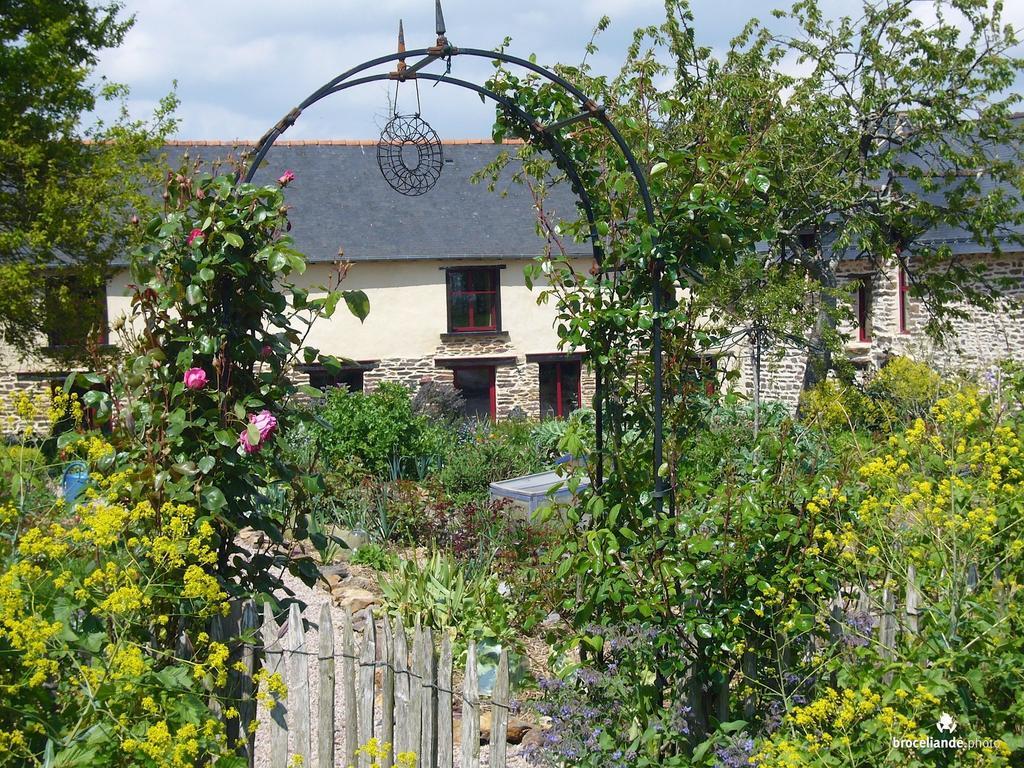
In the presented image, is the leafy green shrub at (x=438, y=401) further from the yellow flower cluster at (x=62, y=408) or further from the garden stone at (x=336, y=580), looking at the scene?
the yellow flower cluster at (x=62, y=408)

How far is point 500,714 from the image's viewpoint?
3.32 metres

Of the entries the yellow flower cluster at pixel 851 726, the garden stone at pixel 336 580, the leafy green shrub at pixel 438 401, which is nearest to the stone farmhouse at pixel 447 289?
the leafy green shrub at pixel 438 401

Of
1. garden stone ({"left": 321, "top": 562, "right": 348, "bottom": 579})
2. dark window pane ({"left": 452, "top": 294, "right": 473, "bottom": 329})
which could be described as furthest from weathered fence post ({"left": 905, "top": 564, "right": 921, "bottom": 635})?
dark window pane ({"left": 452, "top": 294, "right": 473, "bottom": 329})

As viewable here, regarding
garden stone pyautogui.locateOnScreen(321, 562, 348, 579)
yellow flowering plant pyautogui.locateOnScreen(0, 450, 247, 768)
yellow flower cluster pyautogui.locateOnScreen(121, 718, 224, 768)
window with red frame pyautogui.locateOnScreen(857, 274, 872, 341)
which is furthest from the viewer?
A: window with red frame pyautogui.locateOnScreen(857, 274, 872, 341)

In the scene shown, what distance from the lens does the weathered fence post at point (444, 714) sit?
3387 mm

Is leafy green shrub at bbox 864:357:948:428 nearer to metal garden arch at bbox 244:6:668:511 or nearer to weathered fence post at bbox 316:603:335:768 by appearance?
metal garden arch at bbox 244:6:668:511

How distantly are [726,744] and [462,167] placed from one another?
20.2m

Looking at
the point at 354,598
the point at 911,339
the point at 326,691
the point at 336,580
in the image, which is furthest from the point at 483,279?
the point at 326,691

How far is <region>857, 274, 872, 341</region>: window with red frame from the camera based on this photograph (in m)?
20.1

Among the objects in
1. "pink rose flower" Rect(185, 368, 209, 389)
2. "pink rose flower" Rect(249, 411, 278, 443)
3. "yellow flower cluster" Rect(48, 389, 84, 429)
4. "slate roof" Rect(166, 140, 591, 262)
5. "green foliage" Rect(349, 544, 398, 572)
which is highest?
"slate roof" Rect(166, 140, 591, 262)

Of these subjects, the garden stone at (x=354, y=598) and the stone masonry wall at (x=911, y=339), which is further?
the stone masonry wall at (x=911, y=339)

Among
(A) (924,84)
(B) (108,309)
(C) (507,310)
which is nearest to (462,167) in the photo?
(C) (507,310)

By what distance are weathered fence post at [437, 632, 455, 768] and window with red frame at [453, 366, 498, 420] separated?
18001 mm

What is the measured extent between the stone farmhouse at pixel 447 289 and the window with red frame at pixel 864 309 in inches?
1.0
